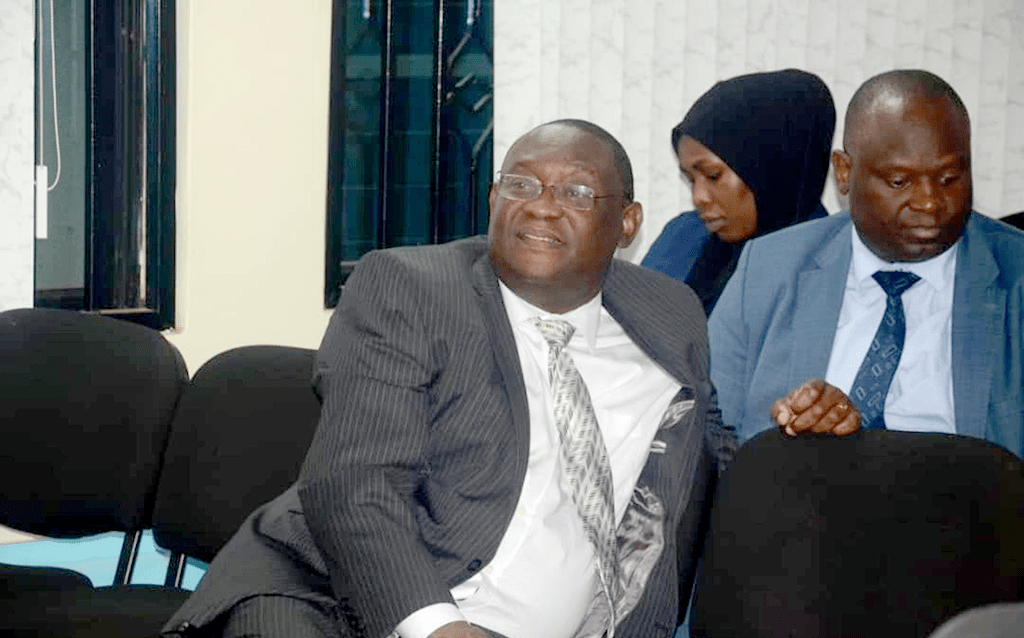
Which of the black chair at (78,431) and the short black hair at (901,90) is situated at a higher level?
the short black hair at (901,90)

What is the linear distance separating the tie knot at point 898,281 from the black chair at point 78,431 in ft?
4.90

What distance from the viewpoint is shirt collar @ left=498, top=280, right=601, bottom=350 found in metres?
1.98

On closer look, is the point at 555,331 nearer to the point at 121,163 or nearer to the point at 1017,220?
the point at 121,163

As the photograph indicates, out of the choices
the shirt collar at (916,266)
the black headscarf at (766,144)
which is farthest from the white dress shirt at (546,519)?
the black headscarf at (766,144)

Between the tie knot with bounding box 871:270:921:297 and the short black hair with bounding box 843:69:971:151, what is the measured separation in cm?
28

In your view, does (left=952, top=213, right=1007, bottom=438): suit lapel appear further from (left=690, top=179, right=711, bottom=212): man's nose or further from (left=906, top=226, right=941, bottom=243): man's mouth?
(left=690, top=179, right=711, bottom=212): man's nose

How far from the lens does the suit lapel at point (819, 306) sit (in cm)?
214

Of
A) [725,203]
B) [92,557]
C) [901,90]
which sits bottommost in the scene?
[92,557]

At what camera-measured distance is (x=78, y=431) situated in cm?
248

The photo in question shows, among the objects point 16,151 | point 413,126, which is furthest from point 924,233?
point 16,151

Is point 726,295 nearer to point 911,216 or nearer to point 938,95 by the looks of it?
point 911,216

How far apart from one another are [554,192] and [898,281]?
27.9 inches

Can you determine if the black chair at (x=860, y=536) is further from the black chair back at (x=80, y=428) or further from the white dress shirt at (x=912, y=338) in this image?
the black chair back at (x=80, y=428)

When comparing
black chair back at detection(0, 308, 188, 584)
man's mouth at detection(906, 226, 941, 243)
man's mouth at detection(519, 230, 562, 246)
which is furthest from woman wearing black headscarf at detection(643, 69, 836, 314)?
black chair back at detection(0, 308, 188, 584)
